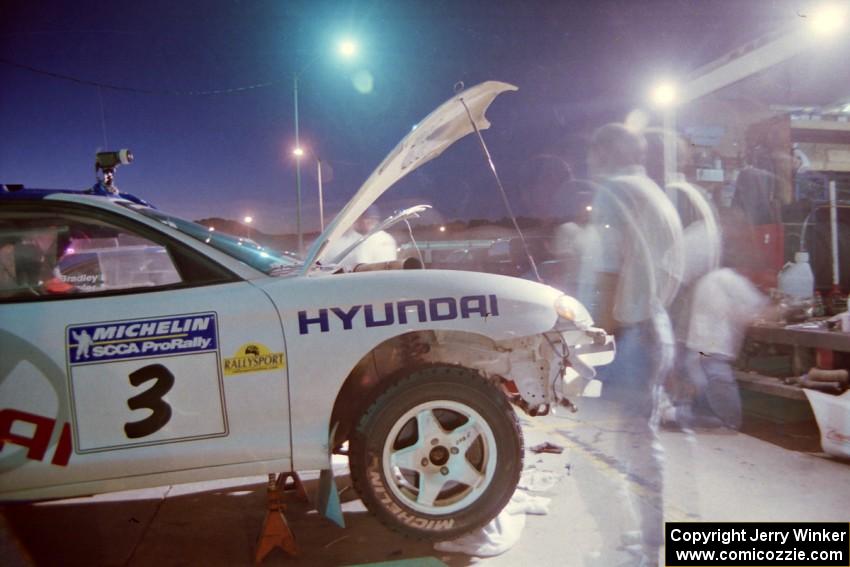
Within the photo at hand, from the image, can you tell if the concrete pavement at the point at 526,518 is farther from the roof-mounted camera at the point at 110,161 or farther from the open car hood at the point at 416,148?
the roof-mounted camera at the point at 110,161

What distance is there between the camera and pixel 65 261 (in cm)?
345

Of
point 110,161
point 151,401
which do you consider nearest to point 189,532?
point 151,401

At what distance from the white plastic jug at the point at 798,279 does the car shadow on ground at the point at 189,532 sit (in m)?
4.37

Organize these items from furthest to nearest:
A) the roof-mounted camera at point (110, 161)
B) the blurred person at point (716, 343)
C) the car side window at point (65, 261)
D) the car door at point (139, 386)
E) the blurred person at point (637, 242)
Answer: the blurred person at point (637, 242)
the blurred person at point (716, 343)
the roof-mounted camera at point (110, 161)
the car side window at point (65, 261)
the car door at point (139, 386)

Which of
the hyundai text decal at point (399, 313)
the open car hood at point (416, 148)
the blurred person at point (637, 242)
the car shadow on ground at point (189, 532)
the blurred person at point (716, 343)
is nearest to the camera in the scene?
the hyundai text decal at point (399, 313)

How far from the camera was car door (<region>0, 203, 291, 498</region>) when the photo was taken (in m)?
2.75

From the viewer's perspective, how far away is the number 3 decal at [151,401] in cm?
278

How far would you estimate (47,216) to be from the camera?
307 centimetres

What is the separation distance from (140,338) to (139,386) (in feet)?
0.71

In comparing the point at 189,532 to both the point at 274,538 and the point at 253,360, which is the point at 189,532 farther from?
the point at 253,360

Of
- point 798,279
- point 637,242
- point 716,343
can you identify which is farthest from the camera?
point 798,279

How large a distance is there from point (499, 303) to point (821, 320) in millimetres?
3808

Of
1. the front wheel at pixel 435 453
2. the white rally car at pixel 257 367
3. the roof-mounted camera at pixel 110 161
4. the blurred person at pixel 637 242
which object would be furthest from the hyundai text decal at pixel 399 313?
the blurred person at pixel 637 242

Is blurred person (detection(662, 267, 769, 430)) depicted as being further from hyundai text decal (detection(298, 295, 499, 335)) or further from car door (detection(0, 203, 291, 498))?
car door (detection(0, 203, 291, 498))
